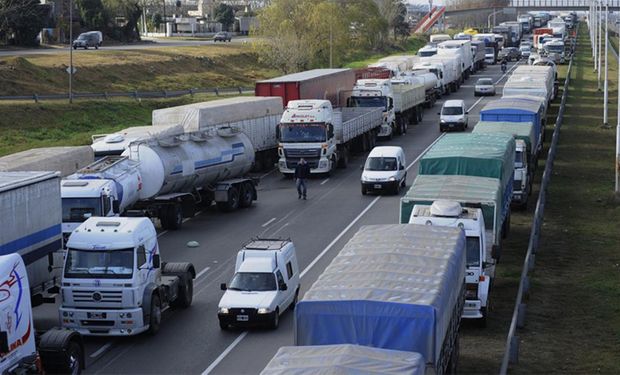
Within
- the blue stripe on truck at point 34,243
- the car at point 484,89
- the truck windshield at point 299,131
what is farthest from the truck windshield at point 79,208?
the car at point 484,89

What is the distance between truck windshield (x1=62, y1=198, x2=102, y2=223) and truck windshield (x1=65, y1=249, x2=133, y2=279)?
269 inches

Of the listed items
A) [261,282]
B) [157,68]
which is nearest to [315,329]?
[261,282]

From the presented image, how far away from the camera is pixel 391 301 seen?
17.5 metres

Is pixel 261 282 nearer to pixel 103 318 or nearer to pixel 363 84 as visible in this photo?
pixel 103 318

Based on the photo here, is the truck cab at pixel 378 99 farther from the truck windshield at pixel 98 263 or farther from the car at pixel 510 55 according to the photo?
the car at pixel 510 55

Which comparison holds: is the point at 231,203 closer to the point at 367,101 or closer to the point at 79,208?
the point at 79,208

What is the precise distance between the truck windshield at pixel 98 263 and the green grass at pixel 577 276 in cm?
858

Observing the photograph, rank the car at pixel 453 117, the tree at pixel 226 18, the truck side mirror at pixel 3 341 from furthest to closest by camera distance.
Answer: the tree at pixel 226 18, the car at pixel 453 117, the truck side mirror at pixel 3 341

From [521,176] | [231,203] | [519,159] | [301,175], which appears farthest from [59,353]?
[519,159]

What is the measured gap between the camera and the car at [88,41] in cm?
9988

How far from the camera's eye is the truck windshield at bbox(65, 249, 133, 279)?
24281mm

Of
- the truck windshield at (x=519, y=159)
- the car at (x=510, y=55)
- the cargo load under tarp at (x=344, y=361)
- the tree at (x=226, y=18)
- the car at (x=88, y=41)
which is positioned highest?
the tree at (x=226, y=18)

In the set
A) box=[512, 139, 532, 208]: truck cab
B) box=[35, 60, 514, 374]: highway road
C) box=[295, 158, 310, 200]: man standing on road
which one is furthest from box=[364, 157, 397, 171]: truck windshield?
box=[512, 139, 532, 208]: truck cab

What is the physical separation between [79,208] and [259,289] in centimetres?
823
